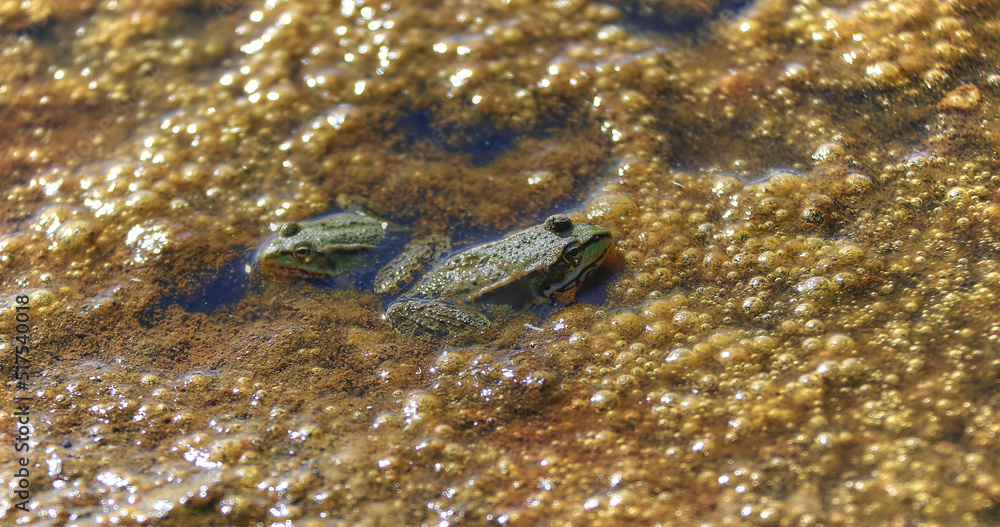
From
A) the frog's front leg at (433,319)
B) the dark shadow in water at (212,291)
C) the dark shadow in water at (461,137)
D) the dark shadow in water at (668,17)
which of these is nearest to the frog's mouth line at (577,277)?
the frog's front leg at (433,319)

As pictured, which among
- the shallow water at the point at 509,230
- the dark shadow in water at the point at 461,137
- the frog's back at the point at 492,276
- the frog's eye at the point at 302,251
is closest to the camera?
the shallow water at the point at 509,230

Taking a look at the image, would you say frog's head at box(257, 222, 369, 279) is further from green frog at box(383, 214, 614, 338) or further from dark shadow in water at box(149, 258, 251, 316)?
green frog at box(383, 214, 614, 338)

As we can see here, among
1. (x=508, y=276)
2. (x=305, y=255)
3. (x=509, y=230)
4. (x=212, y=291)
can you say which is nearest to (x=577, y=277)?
(x=508, y=276)

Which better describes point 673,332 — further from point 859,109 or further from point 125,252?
point 125,252

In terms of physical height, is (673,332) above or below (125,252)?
below

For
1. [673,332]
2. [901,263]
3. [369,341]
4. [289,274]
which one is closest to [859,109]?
[901,263]

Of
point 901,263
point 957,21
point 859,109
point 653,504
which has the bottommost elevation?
point 653,504

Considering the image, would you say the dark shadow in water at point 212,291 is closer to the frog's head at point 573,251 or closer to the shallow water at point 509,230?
the shallow water at point 509,230
